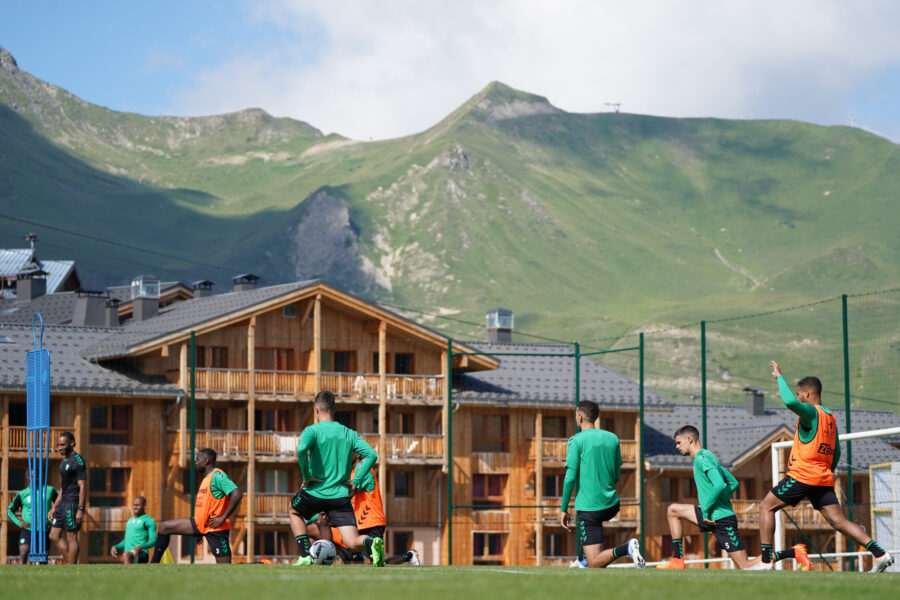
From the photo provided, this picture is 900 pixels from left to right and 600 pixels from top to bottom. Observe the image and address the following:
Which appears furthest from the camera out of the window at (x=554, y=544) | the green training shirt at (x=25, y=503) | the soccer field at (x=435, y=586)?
the window at (x=554, y=544)

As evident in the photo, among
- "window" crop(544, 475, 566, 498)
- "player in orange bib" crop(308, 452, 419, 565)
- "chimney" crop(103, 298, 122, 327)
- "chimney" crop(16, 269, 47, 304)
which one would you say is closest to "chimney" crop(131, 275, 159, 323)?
"chimney" crop(103, 298, 122, 327)

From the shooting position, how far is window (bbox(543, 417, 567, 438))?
58.9m

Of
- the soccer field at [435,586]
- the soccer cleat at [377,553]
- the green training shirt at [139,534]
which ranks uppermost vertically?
the soccer field at [435,586]

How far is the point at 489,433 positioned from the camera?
190 feet

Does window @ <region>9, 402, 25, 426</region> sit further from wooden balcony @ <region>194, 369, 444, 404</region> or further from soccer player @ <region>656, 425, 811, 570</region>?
soccer player @ <region>656, 425, 811, 570</region>

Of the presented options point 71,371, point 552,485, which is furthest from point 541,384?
point 71,371

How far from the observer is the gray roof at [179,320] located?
5144 cm

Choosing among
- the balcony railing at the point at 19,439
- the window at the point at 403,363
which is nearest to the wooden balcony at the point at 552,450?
the window at the point at 403,363

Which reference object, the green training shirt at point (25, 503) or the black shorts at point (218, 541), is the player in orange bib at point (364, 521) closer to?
the black shorts at point (218, 541)

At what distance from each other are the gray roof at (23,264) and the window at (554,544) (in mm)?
50461

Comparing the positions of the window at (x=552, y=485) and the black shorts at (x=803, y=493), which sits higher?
the black shorts at (x=803, y=493)

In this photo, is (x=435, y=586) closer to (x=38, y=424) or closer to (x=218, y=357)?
(x=38, y=424)

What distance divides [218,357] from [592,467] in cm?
3951

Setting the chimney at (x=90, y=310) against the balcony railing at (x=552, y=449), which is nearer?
the balcony railing at (x=552, y=449)
